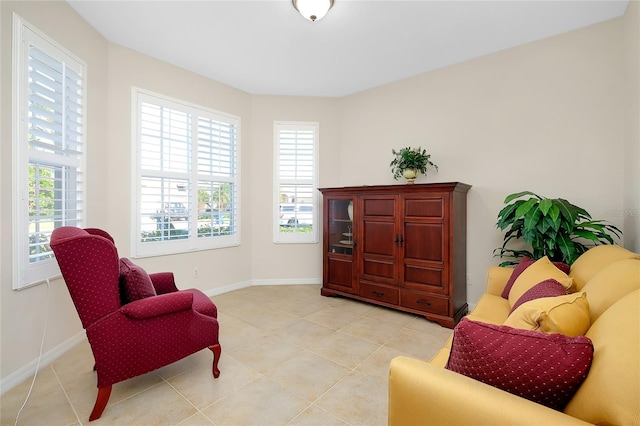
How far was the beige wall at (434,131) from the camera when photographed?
87.6 inches

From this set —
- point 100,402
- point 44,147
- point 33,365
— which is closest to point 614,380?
point 100,402

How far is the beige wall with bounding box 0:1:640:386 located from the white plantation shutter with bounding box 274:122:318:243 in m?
0.19

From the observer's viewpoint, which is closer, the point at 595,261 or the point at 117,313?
the point at 117,313

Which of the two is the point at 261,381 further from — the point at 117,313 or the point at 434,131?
the point at 434,131

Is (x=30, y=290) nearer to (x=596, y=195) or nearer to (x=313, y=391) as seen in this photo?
(x=313, y=391)

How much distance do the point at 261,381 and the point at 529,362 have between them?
170 cm

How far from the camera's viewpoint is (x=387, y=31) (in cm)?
271

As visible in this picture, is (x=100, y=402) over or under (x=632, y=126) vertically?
under

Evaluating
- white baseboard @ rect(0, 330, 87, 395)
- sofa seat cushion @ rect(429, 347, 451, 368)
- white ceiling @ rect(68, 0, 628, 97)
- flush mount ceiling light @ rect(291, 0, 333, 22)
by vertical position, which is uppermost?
white ceiling @ rect(68, 0, 628, 97)

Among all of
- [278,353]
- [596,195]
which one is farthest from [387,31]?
[278,353]

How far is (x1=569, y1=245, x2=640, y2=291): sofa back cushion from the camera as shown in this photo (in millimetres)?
1660

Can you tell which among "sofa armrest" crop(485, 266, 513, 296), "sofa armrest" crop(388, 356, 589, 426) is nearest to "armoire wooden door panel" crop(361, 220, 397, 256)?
"sofa armrest" crop(485, 266, 513, 296)

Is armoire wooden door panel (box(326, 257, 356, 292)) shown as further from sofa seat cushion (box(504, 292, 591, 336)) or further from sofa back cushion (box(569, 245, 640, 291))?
sofa seat cushion (box(504, 292, 591, 336))

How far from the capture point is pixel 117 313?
1638 millimetres
